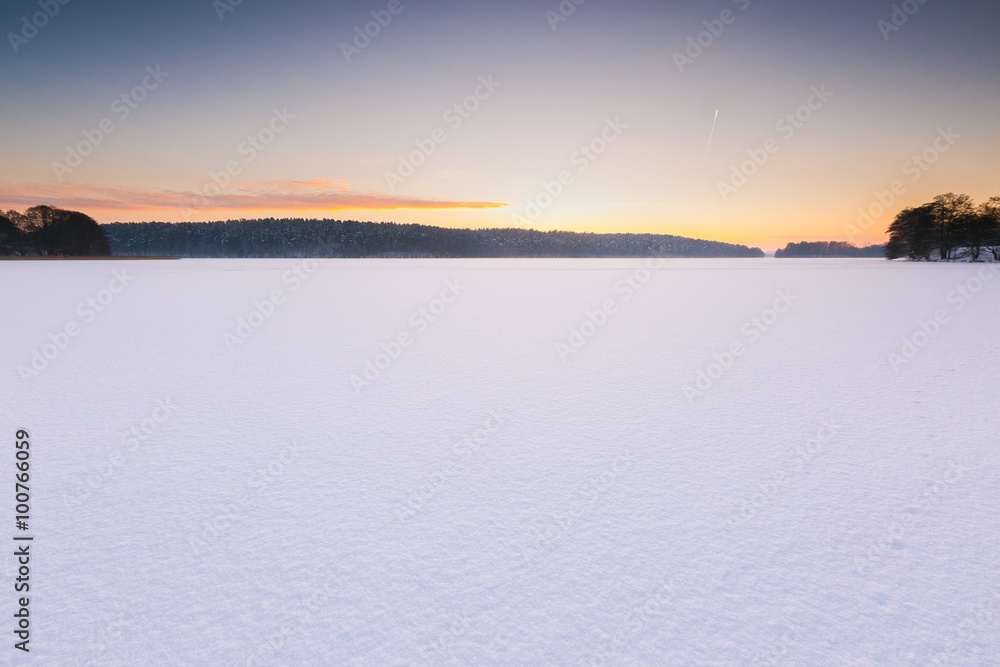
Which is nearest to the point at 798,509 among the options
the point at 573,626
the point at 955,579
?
the point at 955,579

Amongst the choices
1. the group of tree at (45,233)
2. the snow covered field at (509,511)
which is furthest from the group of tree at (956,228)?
the group of tree at (45,233)

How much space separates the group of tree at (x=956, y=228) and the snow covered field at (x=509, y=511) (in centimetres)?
6925

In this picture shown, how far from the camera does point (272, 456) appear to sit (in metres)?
3.84

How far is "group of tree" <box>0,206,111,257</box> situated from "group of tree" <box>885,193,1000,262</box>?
118 meters

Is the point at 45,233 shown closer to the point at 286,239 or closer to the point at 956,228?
the point at 286,239

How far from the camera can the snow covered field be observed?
2.00 meters

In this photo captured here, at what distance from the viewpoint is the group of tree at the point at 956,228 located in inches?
2122

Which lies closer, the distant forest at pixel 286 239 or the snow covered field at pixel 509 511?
the snow covered field at pixel 509 511

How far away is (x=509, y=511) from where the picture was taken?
9.82 ft

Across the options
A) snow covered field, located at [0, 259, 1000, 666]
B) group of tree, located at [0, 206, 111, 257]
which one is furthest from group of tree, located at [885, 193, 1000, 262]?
group of tree, located at [0, 206, 111, 257]

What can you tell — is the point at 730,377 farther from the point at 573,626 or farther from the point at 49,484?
the point at 49,484

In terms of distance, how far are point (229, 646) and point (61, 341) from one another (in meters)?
10.1

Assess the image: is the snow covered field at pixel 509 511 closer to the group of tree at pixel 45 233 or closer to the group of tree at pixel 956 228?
the group of tree at pixel 956 228

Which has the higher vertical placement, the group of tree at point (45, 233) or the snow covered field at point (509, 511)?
the group of tree at point (45, 233)
